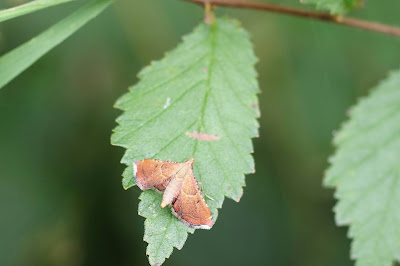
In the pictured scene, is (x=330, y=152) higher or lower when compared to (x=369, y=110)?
lower

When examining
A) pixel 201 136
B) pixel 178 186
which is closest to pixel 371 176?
pixel 201 136

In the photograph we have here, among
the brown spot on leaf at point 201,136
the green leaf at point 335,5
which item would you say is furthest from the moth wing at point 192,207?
the green leaf at point 335,5

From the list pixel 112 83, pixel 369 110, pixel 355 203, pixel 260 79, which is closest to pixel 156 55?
pixel 112 83

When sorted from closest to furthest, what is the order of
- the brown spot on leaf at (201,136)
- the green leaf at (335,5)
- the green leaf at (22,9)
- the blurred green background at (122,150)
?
the green leaf at (22,9), the brown spot on leaf at (201,136), the green leaf at (335,5), the blurred green background at (122,150)

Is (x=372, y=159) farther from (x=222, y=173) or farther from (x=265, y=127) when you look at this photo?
(x=265, y=127)

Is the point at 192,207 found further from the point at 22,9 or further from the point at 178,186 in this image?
the point at 22,9

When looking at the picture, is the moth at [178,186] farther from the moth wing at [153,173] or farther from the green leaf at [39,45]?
the green leaf at [39,45]
